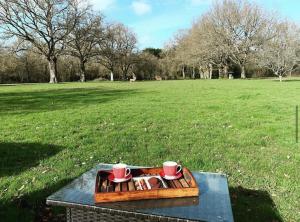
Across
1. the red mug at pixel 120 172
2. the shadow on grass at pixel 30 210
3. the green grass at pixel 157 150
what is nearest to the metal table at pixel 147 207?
the red mug at pixel 120 172

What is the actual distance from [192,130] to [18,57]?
53817 mm

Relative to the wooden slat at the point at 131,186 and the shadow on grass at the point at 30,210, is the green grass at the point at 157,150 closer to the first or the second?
the shadow on grass at the point at 30,210

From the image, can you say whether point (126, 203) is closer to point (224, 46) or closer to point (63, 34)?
point (63, 34)

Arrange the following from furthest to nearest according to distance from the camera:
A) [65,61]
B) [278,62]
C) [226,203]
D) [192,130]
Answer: [65,61] < [278,62] < [192,130] < [226,203]

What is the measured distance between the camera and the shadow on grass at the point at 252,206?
4777 millimetres

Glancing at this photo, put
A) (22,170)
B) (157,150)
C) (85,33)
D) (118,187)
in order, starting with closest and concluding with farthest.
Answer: (118,187) → (22,170) → (157,150) → (85,33)

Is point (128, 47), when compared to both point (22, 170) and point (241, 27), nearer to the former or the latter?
point (241, 27)

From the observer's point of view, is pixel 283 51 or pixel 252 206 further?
pixel 283 51

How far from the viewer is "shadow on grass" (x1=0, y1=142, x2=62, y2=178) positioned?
6684mm

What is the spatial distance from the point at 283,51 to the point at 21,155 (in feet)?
134

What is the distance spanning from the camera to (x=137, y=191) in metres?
3.13

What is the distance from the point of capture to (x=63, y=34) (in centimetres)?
A: 4828

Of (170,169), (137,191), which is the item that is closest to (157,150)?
(170,169)

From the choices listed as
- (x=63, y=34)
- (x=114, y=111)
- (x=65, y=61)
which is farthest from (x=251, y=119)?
(x=65, y=61)
